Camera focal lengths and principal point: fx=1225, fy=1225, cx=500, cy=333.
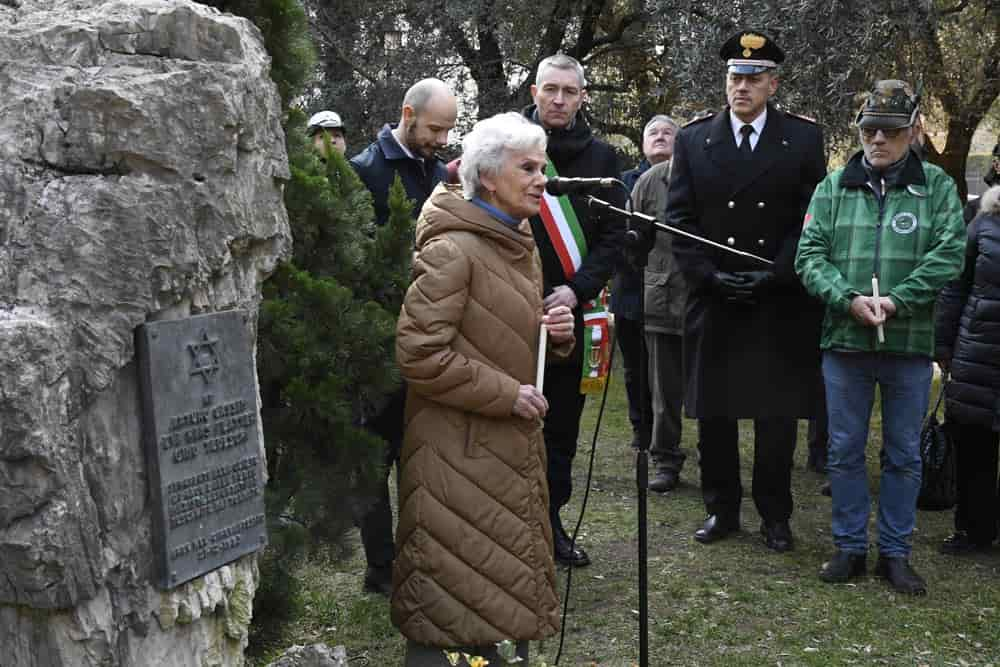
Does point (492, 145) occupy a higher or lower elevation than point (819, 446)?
higher

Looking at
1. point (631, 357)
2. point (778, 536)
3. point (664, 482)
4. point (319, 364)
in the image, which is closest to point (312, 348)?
point (319, 364)

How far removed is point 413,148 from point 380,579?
184cm

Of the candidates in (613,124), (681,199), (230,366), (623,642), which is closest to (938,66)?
(613,124)

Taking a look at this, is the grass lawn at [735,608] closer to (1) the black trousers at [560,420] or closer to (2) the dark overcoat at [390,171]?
(1) the black trousers at [560,420]

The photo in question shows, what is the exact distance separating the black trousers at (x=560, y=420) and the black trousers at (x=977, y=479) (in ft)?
6.21

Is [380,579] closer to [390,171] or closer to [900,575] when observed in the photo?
[390,171]

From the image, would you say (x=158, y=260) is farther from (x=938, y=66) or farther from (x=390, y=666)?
(x=938, y=66)

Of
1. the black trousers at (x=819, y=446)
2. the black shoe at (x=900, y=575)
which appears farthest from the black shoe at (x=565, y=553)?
the black trousers at (x=819, y=446)

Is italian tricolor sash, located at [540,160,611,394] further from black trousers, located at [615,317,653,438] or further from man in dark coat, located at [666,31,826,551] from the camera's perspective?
black trousers, located at [615,317,653,438]

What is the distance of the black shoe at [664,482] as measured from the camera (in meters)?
7.09

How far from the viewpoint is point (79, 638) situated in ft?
8.98

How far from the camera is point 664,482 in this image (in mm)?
7098

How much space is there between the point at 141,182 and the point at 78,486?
68 cm

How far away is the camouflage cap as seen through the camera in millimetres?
5223
